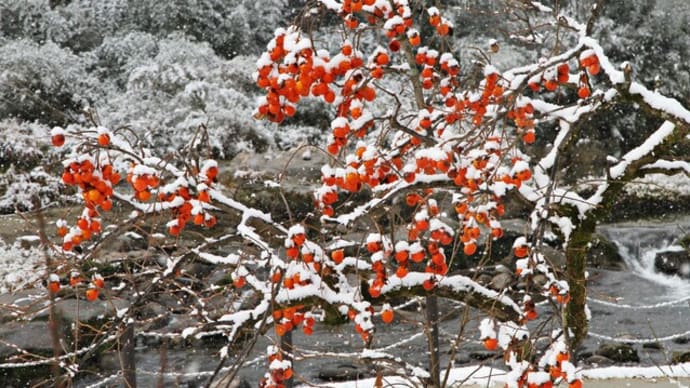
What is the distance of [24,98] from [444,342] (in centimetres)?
821

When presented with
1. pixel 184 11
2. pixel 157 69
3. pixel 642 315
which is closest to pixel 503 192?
pixel 642 315

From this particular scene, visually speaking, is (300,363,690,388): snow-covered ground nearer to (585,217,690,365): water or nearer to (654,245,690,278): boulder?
(585,217,690,365): water

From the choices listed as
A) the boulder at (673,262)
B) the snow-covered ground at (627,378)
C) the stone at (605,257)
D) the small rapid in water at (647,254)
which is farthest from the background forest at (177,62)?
the snow-covered ground at (627,378)

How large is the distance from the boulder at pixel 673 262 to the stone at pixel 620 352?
305cm

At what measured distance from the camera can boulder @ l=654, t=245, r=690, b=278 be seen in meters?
8.52

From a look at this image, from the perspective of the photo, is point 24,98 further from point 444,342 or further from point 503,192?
point 503,192

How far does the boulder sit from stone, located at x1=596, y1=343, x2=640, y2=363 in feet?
10.0

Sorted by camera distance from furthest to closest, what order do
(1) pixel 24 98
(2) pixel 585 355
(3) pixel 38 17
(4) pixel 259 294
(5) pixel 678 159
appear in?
(3) pixel 38 17 < (1) pixel 24 98 < (2) pixel 585 355 < (5) pixel 678 159 < (4) pixel 259 294

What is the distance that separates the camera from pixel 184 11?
13055 mm

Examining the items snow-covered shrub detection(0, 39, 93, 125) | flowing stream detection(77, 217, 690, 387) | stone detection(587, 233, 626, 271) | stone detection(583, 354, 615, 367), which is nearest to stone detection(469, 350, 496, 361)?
flowing stream detection(77, 217, 690, 387)

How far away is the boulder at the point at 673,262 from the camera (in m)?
8.52

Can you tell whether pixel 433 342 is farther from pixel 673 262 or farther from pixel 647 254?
pixel 647 254

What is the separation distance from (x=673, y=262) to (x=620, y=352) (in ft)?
11.0

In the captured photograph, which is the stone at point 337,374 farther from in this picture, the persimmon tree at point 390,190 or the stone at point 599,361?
the persimmon tree at point 390,190
